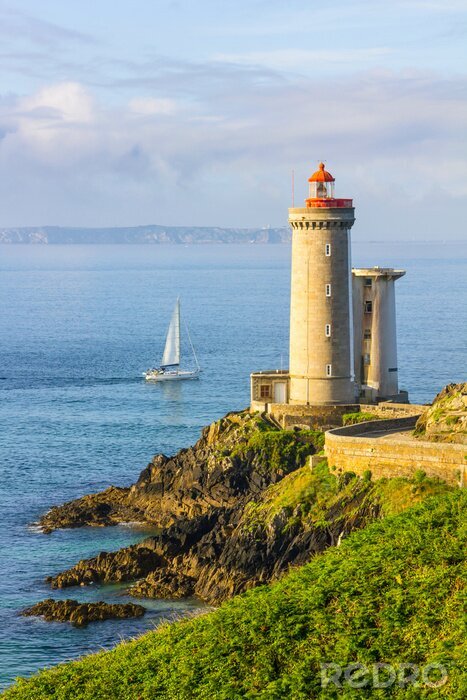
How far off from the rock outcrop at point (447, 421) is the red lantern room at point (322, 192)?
14362 millimetres

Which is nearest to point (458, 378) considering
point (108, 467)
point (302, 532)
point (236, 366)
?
point (236, 366)

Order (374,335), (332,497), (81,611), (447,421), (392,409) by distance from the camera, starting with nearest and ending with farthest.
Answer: (81,611) → (332,497) → (447,421) → (392,409) → (374,335)

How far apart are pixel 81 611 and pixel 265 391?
871 inches

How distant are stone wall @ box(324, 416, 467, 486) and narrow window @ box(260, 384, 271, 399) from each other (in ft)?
51.6

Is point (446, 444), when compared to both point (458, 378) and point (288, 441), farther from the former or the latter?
point (458, 378)

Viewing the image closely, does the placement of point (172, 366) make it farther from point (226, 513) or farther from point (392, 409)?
point (226, 513)

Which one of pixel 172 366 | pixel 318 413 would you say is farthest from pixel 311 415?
pixel 172 366

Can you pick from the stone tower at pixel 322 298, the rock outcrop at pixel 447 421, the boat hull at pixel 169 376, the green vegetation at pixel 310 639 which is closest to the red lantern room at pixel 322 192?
the stone tower at pixel 322 298

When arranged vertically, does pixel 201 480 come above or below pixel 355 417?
below

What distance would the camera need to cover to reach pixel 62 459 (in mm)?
79625

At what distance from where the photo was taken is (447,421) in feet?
171

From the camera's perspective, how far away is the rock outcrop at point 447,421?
2003 inches

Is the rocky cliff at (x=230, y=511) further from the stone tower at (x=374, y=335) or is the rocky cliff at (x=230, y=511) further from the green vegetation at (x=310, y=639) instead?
the green vegetation at (x=310, y=639)

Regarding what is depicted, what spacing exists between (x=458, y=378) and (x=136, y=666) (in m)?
76.0
